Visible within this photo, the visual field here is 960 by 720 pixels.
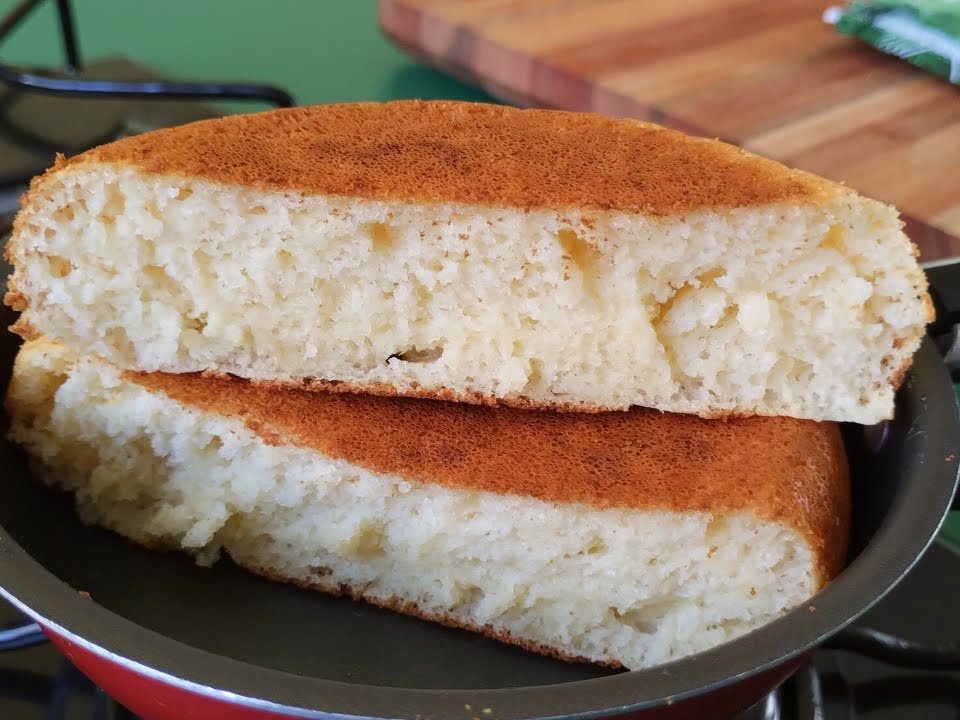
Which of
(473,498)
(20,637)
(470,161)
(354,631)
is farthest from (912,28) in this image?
(20,637)

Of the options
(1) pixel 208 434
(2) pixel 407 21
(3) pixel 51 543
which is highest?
(2) pixel 407 21

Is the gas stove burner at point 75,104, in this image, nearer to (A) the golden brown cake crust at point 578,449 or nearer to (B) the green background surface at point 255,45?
(B) the green background surface at point 255,45

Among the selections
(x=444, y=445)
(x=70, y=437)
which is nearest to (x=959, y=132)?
(x=444, y=445)

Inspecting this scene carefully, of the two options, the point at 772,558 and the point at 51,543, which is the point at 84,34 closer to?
the point at 51,543

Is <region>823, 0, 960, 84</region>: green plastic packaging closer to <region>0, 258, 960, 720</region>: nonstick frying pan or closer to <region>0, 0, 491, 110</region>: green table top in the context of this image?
<region>0, 0, 491, 110</region>: green table top

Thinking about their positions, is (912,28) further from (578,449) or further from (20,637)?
(20,637)

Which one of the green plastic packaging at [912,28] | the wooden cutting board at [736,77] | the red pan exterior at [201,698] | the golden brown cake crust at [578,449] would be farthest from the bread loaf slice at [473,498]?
the green plastic packaging at [912,28]
